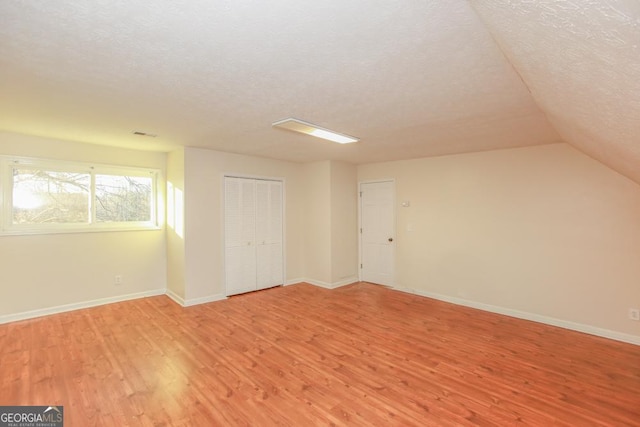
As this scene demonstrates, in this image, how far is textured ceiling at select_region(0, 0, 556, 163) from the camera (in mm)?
1416

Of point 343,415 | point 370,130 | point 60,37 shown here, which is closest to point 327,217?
point 370,130

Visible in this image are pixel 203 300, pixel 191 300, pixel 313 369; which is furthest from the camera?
pixel 203 300

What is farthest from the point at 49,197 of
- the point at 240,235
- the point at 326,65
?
the point at 326,65

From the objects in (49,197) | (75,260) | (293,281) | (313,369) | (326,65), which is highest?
(326,65)

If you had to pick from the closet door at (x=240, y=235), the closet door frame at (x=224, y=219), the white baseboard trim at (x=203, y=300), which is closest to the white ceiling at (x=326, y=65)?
the closet door frame at (x=224, y=219)

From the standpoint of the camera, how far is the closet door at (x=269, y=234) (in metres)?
5.48

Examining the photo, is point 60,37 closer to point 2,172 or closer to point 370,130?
point 370,130

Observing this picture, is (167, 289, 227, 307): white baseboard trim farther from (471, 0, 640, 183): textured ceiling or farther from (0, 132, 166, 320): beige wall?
(471, 0, 640, 183): textured ceiling

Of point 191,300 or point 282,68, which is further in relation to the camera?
point 191,300

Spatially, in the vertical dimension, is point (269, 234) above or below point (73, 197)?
below

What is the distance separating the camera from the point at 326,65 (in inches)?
77.0

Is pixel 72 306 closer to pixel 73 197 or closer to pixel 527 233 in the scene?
pixel 73 197

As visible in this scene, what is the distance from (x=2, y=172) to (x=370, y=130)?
473cm

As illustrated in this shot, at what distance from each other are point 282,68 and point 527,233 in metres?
4.03
